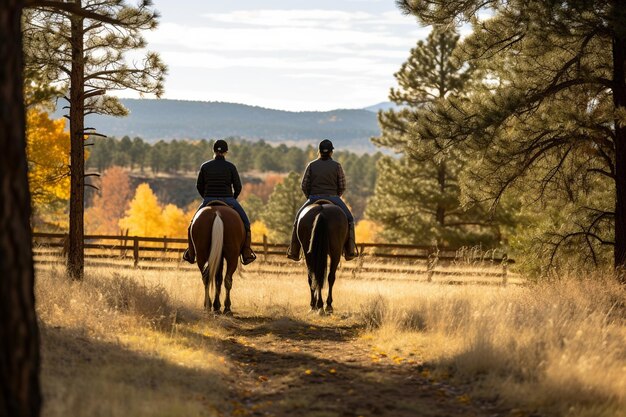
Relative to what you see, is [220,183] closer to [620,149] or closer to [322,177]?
[322,177]

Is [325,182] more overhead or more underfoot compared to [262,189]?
more underfoot

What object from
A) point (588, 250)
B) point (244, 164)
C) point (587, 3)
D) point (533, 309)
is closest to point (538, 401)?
point (533, 309)

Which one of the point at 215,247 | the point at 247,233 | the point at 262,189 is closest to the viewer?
the point at 215,247

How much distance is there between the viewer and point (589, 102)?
12.9 metres

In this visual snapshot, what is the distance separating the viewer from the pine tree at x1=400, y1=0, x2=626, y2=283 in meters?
11.9

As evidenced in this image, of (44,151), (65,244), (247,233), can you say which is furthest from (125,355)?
(44,151)

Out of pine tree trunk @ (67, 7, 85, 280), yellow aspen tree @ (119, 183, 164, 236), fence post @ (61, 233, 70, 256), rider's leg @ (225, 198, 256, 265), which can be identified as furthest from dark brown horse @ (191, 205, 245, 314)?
yellow aspen tree @ (119, 183, 164, 236)

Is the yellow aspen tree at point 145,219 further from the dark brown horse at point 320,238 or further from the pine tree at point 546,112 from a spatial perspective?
the pine tree at point 546,112

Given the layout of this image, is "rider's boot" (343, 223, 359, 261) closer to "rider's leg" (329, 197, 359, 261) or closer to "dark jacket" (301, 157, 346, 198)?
"rider's leg" (329, 197, 359, 261)

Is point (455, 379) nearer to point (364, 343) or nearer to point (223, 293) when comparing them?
point (364, 343)

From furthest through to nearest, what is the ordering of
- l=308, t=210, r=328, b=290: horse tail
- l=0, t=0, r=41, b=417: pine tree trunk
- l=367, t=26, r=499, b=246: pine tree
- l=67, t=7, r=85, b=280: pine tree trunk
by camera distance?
1. l=367, t=26, r=499, b=246: pine tree
2. l=67, t=7, r=85, b=280: pine tree trunk
3. l=308, t=210, r=328, b=290: horse tail
4. l=0, t=0, r=41, b=417: pine tree trunk

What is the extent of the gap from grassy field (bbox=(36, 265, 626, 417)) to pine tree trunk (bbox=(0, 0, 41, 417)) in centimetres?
122

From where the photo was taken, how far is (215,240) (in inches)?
473

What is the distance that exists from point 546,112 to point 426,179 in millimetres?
22402
